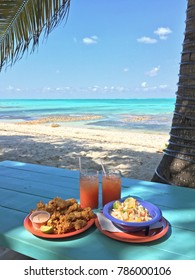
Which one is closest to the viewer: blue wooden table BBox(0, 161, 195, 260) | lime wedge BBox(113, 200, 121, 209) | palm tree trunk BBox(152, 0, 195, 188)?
blue wooden table BBox(0, 161, 195, 260)

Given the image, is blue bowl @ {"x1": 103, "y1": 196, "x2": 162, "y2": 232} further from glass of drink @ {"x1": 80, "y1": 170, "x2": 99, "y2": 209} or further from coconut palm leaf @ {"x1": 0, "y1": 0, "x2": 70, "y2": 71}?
coconut palm leaf @ {"x1": 0, "y1": 0, "x2": 70, "y2": 71}

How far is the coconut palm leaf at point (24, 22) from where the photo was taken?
2.32m

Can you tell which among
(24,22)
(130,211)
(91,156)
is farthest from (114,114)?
(130,211)

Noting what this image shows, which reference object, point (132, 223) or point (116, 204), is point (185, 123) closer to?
point (116, 204)

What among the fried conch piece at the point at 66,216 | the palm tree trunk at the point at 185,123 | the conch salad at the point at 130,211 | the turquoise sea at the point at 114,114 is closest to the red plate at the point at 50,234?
the fried conch piece at the point at 66,216

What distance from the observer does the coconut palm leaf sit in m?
2.32

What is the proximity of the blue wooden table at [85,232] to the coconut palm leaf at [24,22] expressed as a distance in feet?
4.33

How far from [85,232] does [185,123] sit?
58.8 inches

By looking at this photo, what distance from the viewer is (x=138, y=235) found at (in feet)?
3.52

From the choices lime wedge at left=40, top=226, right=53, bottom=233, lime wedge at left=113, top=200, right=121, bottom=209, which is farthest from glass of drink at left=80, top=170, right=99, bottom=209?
lime wedge at left=40, top=226, right=53, bottom=233

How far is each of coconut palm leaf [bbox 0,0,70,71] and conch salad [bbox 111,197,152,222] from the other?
179 cm

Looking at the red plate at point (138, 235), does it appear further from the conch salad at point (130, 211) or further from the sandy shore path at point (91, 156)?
the sandy shore path at point (91, 156)

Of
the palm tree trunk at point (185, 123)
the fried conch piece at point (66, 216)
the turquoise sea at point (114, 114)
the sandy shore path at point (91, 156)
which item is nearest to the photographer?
the fried conch piece at point (66, 216)
